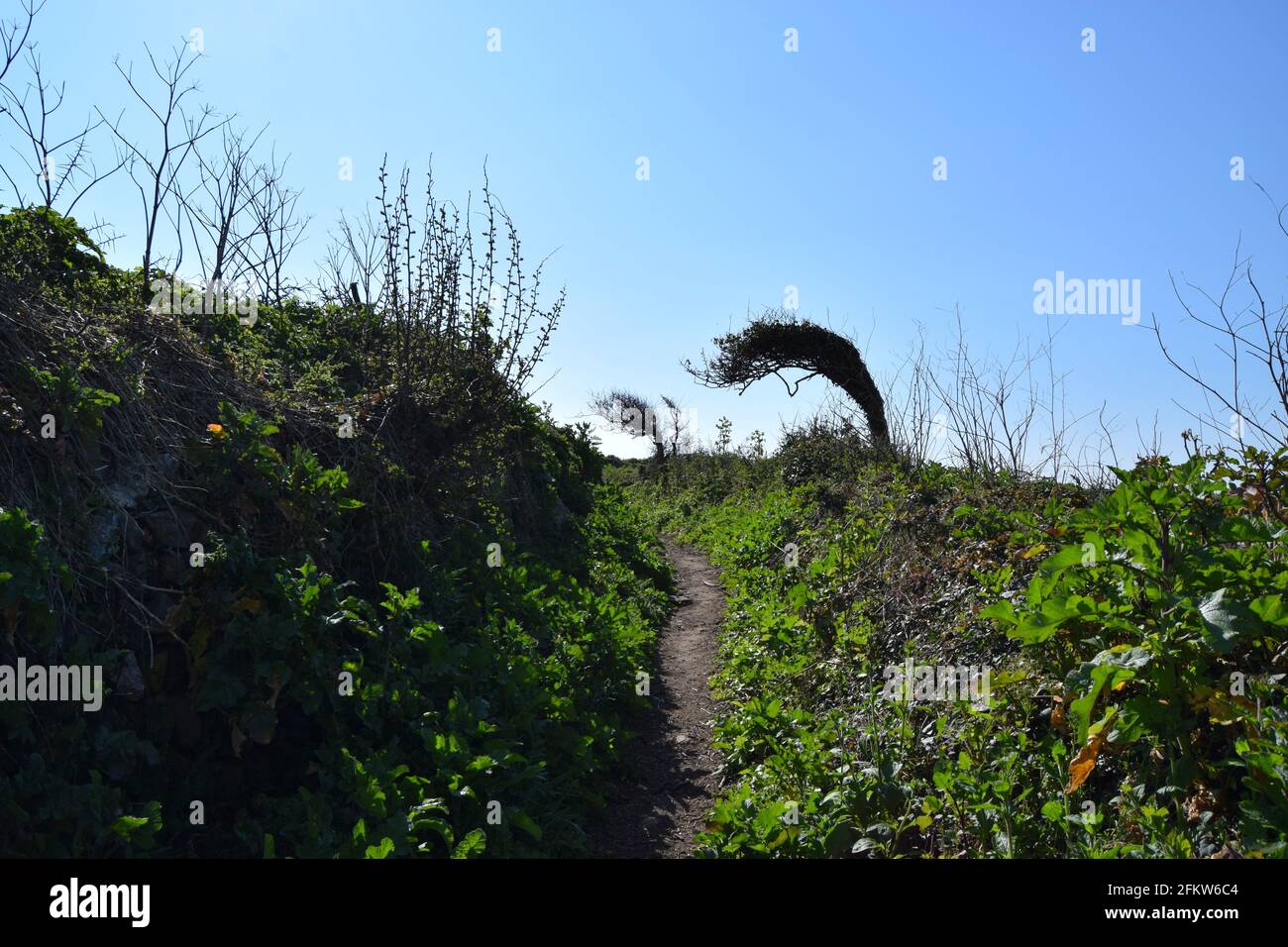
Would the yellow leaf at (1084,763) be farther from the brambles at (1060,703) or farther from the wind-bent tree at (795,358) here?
the wind-bent tree at (795,358)

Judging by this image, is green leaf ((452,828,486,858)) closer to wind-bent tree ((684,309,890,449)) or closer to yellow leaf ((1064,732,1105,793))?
yellow leaf ((1064,732,1105,793))

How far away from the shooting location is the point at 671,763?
20.3 feet

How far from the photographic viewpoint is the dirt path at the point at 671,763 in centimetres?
503

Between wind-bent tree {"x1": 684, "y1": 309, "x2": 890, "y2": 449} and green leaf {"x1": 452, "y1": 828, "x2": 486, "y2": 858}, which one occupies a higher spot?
wind-bent tree {"x1": 684, "y1": 309, "x2": 890, "y2": 449}

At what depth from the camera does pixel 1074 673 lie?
12.1 ft

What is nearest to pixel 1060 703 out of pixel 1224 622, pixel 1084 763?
pixel 1084 763

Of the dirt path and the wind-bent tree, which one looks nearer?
the dirt path

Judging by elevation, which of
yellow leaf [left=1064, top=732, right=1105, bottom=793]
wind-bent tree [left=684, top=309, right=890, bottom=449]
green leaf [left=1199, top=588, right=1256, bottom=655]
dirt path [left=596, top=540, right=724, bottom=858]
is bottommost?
dirt path [left=596, top=540, right=724, bottom=858]

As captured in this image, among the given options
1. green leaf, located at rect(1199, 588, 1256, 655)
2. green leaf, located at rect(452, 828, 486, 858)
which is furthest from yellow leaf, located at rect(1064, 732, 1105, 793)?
green leaf, located at rect(452, 828, 486, 858)

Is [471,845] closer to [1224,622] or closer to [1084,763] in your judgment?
[1084,763]

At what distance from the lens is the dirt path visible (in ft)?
16.5

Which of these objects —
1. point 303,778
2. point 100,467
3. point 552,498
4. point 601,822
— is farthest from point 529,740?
point 552,498

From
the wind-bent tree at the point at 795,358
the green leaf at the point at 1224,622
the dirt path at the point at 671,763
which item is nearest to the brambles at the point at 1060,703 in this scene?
the green leaf at the point at 1224,622
